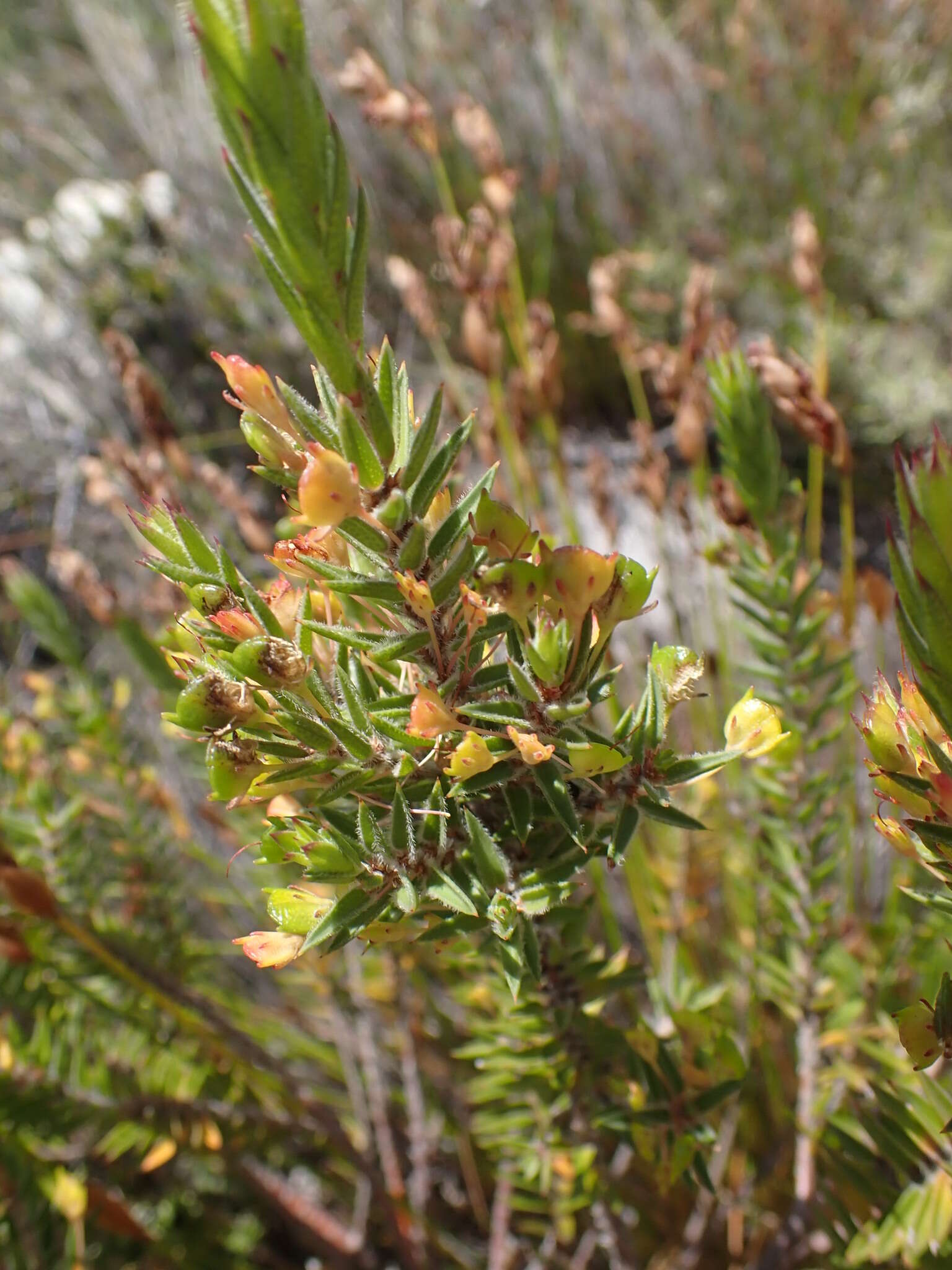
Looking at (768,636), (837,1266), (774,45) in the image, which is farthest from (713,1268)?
(774,45)

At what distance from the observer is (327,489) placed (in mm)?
261

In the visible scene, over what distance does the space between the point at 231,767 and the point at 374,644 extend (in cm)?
7

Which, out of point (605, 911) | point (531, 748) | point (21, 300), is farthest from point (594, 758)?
point (21, 300)

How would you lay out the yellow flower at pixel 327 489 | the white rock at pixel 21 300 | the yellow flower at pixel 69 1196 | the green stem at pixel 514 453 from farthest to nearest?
the white rock at pixel 21 300
the green stem at pixel 514 453
the yellow flower at pixel 69 1196
the yellow flower at pixel 327 489

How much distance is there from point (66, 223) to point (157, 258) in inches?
10.6

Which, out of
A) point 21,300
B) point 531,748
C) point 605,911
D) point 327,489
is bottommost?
point 605,911

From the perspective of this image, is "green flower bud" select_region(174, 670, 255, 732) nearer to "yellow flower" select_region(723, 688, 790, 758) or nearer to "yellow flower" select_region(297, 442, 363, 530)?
"yellow flower" select_region(297, 442, 363, 530)

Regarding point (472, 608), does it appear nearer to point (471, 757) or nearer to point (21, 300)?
point (471, 757)

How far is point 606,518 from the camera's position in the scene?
34.9 inches

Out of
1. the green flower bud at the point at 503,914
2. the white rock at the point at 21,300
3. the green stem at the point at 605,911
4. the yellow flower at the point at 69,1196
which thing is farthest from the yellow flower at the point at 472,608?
the white rock at the point at 21,300

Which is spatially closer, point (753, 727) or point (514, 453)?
point (753, 727)

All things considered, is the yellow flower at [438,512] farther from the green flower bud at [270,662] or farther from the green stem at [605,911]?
the green stem at [605,911]

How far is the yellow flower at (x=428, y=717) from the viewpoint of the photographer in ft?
0.95

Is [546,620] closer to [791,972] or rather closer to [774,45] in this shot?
[791,972]
